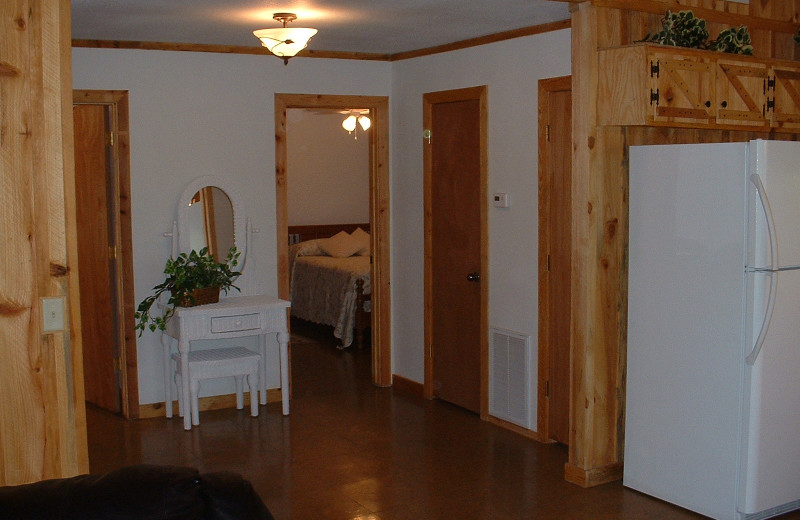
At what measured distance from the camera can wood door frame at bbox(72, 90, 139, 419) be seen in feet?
18.1

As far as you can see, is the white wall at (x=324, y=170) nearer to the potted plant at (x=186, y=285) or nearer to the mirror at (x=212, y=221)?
the mirror at (x=212, y=221)

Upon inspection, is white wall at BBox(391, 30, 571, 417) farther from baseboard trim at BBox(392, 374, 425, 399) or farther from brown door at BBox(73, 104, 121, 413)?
brown door at BBox(73, 104, 121, 413)

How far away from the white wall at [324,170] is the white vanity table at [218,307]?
13.2ft

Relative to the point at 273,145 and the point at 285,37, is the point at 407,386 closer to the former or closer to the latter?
the point at 273,145

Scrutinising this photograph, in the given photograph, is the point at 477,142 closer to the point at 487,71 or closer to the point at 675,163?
the point at 487,71

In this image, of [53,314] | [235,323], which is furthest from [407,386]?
[53,314]

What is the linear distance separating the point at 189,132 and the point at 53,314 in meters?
3.09

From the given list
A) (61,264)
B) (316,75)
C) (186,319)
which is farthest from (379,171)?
(61,264)

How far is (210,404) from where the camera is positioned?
19.4 feet

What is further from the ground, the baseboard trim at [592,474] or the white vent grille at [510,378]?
the white vent grille at [510,378]

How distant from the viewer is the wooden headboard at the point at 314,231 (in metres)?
9.88

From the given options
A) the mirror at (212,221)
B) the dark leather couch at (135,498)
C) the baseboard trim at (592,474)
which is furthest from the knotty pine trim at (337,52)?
the dark leather couch at (135,498)

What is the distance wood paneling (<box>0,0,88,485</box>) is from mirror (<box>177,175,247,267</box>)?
9.37 feet

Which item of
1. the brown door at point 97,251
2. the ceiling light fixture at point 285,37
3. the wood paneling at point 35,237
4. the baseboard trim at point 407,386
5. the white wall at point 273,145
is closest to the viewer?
the wood paneling at point 35,237
